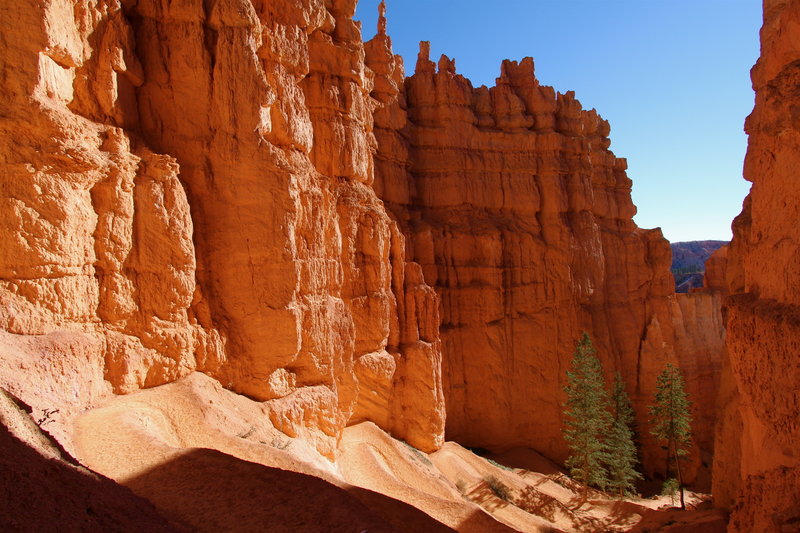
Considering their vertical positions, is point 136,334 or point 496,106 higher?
point 496,106

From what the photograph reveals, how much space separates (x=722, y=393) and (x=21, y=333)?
1868 cm

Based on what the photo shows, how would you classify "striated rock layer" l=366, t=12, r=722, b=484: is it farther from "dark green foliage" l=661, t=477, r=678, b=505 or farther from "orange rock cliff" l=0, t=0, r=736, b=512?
"dark green foliage" l=661, t=477, r=678, b=505

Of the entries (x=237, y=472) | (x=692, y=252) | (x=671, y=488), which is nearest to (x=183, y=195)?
(x=237, y=472)

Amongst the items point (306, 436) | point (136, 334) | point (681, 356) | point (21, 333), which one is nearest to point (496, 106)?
point (681, 356)

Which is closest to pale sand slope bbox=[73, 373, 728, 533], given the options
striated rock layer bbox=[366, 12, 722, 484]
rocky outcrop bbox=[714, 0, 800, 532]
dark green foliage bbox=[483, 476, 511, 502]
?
dark green foliage bbox=[483, 476, 511, 502]

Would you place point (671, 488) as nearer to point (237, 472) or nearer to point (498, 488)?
point (498, 488)

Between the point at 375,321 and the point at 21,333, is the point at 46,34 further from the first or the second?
the point at 375,321

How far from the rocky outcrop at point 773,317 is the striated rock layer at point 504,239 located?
1992 centimetres

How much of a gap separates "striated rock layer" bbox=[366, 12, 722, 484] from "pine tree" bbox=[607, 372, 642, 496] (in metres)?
2.16

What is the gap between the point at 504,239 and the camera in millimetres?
31406

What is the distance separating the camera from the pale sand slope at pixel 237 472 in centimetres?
823

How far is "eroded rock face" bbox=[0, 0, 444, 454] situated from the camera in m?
10.1

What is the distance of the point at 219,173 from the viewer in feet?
46.6

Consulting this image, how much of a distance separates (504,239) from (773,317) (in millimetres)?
22631
